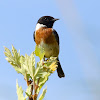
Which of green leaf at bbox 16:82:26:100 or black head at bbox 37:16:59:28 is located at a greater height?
black head at bbox 37:16:59:28

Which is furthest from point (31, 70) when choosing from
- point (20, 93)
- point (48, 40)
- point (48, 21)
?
point (48, 21)

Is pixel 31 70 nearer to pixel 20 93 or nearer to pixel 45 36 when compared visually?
pixel 20 93

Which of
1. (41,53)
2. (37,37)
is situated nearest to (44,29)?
(37,37)

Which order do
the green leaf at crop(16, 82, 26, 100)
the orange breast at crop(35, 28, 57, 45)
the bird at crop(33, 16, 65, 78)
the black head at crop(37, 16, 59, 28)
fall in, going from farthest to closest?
the black head at crop(37, 16, 59, 28) < the orange breast at crop(35, 28, 57, 45) < the bird at crop(33, 16, 65, 78) < the green leaf at crop(16, 82, 26, 100)

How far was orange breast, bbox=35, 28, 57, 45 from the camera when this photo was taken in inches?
241

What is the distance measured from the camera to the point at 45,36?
620 cm

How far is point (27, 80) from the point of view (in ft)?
4.34

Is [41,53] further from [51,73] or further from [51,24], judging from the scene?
[51,24]

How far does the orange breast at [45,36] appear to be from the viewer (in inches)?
241

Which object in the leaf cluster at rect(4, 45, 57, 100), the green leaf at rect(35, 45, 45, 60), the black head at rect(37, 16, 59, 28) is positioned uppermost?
the black head at rect(37, 16, 59, 28)

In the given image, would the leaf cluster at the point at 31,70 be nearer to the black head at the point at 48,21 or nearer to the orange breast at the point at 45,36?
the orange breast at the point at 45,36

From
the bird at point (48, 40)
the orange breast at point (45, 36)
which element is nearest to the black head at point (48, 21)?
the bird at point (48, 40)

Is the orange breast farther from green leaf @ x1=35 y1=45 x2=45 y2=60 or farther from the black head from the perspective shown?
green leaf @ x1=35 y1=45 x2=45 y2=60

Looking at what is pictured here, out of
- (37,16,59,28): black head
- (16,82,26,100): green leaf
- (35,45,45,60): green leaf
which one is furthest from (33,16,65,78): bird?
(16,82,26,100): green leaf
